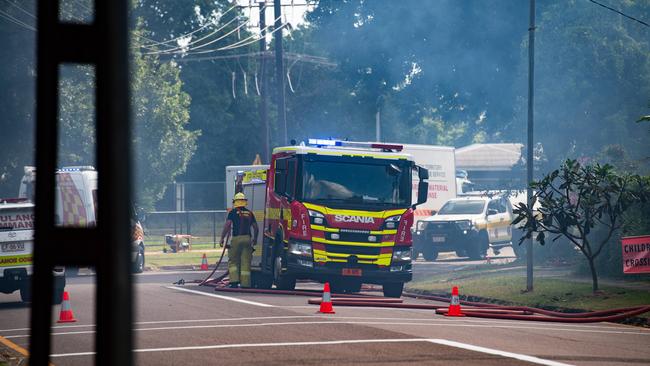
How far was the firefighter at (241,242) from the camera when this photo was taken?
22469 mm

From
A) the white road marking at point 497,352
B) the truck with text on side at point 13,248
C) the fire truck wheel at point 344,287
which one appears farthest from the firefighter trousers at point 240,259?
the white road marking at point 497,352

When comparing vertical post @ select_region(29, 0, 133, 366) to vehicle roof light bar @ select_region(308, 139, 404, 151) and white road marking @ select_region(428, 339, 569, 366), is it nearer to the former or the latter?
white road marking @ select_region(428, 339, 569, 366)

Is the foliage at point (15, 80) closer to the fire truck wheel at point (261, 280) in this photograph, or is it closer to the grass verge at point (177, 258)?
the grass verge at point (177, 258)

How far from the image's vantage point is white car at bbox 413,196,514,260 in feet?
115

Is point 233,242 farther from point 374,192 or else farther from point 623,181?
point 623,181

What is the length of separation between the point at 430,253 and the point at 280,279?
15043 millimetres

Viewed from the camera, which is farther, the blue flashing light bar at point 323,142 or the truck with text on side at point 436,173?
the truck with text on side at point 436,173

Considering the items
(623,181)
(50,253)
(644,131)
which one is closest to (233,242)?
(623,181)

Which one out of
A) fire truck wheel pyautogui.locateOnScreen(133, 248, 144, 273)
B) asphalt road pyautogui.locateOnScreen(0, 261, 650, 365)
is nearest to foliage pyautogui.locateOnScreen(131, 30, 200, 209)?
fire truck wheel pyautogui.locateOnScreen(133, 248, 144, 273)

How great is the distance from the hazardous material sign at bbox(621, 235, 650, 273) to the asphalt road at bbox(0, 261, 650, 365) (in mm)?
1702

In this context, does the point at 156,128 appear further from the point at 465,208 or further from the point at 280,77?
the point at 465,208

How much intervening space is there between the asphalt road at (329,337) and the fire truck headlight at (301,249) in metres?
1.74

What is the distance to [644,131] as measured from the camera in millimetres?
32688

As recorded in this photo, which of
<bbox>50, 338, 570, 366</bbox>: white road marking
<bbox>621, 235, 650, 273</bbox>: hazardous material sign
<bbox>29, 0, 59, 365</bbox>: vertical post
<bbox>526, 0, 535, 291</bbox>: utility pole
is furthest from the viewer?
<bbox>526, 0, 535, 291</bbox>: utility pole
